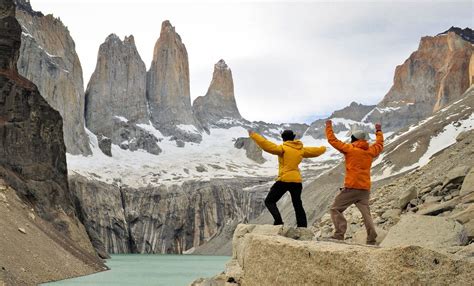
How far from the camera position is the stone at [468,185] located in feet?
55.2

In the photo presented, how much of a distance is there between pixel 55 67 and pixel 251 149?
64.9m

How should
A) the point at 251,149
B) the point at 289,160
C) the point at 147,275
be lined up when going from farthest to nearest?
the point at 251,149 → the point at 147,275 → the point at 289,160

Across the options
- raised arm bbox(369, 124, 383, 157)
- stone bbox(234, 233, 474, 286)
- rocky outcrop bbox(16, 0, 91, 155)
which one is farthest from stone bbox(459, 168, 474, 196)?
rocky outcrop bbox(16, 0, 91, 155)

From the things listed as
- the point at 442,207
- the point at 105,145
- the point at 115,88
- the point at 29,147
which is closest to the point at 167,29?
the point at 115,88

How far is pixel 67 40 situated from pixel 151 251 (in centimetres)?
5552

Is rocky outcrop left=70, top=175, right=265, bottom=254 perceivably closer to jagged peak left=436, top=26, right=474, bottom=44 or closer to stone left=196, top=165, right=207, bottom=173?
stone left=196, top=165, right=207, bottom=173

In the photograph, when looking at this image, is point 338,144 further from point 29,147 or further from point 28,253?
point 29,147

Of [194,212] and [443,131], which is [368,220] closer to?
[443,131]

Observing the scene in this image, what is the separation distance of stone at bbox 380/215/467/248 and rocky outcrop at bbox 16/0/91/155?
125051mm

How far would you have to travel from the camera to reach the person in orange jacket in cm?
1097

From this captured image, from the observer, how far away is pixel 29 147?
2357 inches

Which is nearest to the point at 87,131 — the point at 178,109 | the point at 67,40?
the point at 67,40

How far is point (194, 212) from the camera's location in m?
130

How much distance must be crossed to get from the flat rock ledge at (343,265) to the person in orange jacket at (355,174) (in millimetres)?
2284
